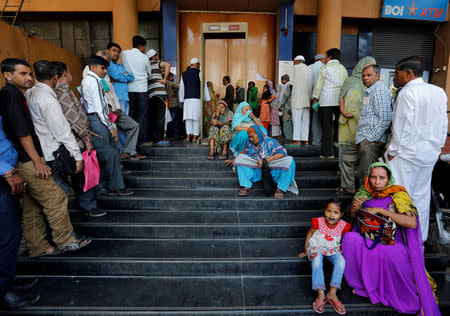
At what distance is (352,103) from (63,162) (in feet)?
12.1

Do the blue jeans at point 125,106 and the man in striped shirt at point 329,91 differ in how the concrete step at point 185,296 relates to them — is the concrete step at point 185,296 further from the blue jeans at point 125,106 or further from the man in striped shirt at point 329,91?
the blue jeans at point 125,106

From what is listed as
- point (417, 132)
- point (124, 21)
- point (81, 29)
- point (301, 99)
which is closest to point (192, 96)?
point (301, 99)

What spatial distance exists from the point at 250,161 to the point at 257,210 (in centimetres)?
67

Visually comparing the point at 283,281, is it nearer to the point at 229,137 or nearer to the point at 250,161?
the point at 250,161

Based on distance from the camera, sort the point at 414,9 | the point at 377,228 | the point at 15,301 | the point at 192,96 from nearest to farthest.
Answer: the point at 15,301
the point at 377,228
the point at 192,96
the point at 414,9

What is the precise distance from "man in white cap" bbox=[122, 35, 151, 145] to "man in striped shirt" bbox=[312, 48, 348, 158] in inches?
117

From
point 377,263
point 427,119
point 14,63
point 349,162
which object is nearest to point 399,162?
point 427,119

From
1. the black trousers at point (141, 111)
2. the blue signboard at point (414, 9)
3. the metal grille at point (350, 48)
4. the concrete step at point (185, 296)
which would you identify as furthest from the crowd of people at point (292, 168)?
the blue signboard at point (414, 9)

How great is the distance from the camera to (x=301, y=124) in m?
5.15

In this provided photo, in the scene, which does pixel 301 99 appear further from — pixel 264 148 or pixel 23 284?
pixel 23 284

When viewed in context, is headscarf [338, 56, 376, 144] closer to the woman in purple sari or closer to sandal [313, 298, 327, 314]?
the woman in purple sari

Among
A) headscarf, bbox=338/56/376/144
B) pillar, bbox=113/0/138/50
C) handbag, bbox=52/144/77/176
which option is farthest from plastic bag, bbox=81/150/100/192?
pillar, bbox=113/0/138/50

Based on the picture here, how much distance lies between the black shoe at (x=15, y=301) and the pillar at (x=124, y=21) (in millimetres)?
6225

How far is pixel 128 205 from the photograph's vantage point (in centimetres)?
354
